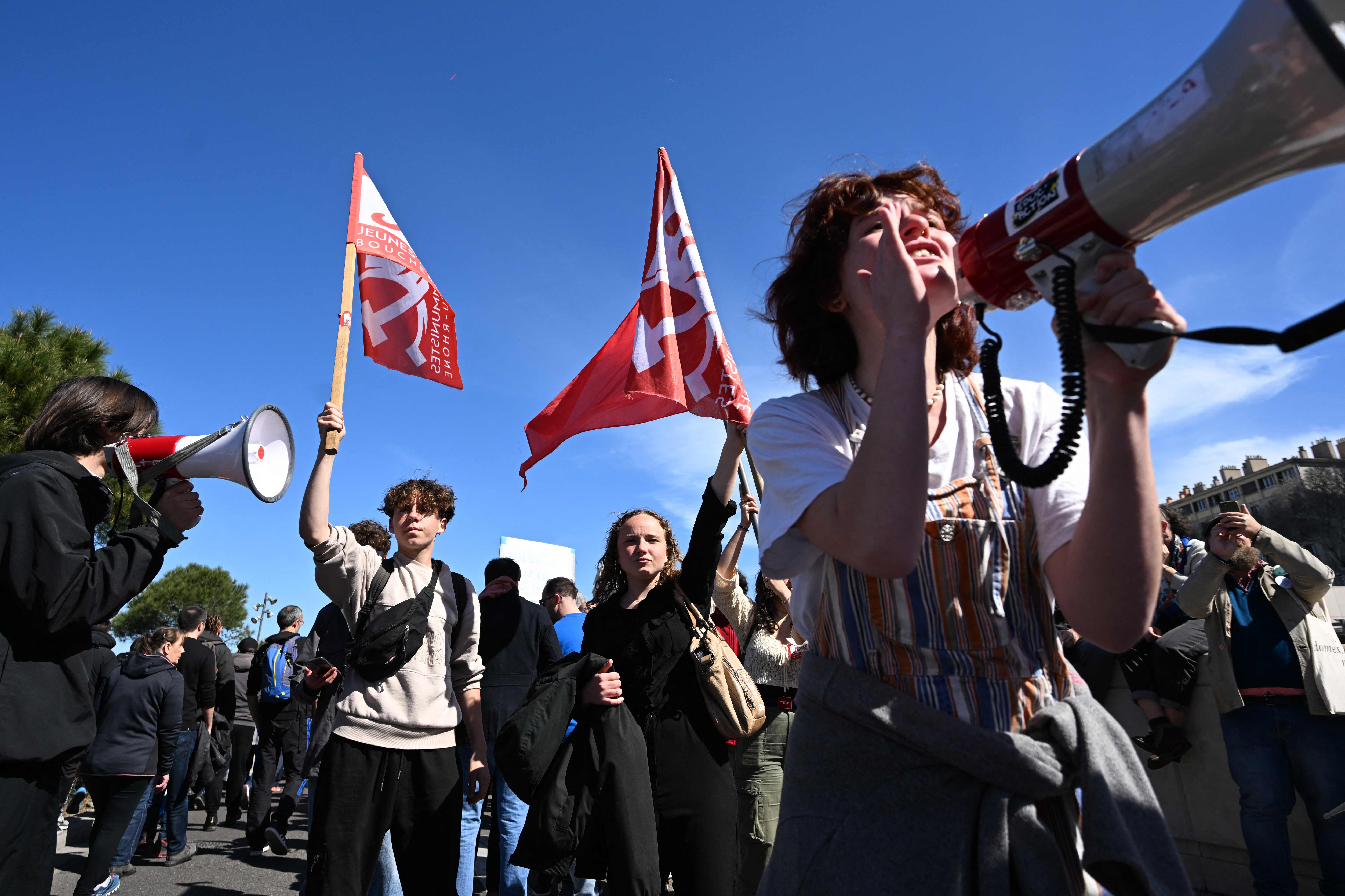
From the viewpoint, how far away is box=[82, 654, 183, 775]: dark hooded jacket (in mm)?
5500

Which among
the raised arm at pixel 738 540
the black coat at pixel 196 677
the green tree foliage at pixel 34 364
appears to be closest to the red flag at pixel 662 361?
the raised arm at pixel 738 540

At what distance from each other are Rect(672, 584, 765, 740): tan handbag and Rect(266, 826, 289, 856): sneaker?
5503 millimetres

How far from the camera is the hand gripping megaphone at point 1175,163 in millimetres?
832

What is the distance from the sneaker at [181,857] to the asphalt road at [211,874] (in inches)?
1.5

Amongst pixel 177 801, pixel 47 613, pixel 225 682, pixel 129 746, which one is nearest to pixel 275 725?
pixel 177 801

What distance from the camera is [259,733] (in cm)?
768

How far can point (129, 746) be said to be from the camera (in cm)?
561

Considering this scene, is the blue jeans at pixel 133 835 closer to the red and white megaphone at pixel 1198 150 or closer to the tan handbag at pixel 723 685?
the tan handbag at pixel 723 685

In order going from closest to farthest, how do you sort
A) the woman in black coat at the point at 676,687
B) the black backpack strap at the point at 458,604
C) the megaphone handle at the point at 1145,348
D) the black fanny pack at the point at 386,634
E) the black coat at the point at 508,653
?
the megaphone handle at the point at 1145,348, the woman in black coat at the point at 676,687, the black fanny pack at the point at 386,634, the black backpack strap at the point at 458,604, the black coat at the point at 508,653

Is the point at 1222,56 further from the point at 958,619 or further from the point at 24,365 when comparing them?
the point at 24,365

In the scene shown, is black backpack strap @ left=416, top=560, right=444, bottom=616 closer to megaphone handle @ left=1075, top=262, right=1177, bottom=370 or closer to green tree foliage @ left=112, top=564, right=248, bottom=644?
megaphone handle @ left=1075, top=262, right=1177, bottom=370

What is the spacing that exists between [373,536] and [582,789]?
3.34 metres

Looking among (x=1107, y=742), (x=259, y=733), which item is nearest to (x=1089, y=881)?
(x=1107, y=742)

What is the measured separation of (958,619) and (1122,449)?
1.05 feet
